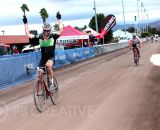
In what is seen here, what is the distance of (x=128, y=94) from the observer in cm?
1298

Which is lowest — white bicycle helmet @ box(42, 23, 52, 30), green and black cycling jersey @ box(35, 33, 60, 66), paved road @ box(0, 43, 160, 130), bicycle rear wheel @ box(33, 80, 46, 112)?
paved road @ box(0, 43, 160, 130)

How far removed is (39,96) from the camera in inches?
416

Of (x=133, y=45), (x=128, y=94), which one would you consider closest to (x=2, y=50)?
(x=133, y=45)

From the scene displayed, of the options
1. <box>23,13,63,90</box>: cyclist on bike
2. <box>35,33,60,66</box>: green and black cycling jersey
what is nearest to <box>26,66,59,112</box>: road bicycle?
<box>23,13,63,90</box>: cyclist on bike

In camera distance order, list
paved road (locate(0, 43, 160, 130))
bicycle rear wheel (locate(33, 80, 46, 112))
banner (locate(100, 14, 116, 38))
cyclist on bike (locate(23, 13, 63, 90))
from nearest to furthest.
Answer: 1. paved road (locate(0, 43, 160, 130))
2. bicycle rear wheel (locate(33, 80, 46, 112))
3. cyclist on bike (locate(23, 13, 63, 90))
4. banner (locate(100, 14, 116, 38))

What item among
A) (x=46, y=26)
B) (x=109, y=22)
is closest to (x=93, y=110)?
(x=46, y=26)

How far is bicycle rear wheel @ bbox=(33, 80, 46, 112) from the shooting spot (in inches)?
408

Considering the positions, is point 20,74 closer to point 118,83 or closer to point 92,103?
point 118,83

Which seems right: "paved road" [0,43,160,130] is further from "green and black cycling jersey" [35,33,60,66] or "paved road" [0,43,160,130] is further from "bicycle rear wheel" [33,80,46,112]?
"green and black cycling jersey" [35,33,60,66]

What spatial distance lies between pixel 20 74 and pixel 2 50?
15284mm

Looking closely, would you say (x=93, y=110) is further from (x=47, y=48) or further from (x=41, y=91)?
(x=47, y=48)

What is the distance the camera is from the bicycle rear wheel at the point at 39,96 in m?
10.4

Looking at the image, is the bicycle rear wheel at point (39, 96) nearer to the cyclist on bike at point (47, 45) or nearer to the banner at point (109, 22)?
the cyclist on bike at point (47, 45)

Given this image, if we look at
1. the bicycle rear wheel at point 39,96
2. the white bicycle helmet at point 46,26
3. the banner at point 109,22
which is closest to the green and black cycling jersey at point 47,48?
the white bicycle helmet at point 46,26
